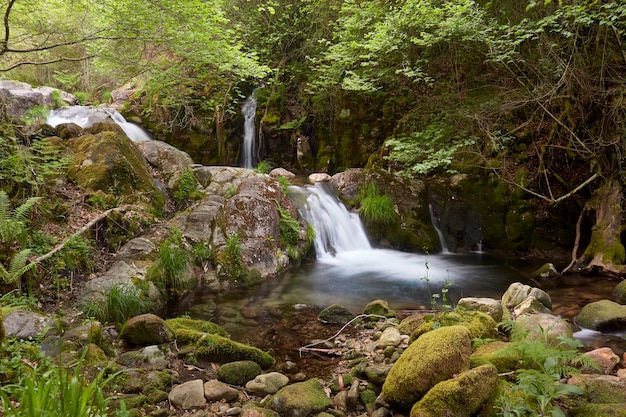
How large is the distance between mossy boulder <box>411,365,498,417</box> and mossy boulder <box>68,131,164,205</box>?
636 centimetres

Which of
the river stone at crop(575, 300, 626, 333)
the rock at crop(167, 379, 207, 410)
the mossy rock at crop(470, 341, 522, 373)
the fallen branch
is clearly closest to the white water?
the fallen branch

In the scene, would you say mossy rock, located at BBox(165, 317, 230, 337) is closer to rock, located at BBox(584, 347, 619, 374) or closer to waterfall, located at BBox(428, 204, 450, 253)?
rock, located at BBox(584, 347, 619, 374)

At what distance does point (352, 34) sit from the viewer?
10.9 meters

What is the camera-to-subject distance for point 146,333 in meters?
4.16

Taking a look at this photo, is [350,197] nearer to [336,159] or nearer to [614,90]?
[336,159]

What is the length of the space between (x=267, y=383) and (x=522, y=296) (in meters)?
3.85

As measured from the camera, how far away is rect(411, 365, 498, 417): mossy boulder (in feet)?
8.80

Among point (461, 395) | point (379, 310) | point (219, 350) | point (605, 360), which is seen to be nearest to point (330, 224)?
point (379, 310)

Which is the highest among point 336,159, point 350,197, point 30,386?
point 336,159

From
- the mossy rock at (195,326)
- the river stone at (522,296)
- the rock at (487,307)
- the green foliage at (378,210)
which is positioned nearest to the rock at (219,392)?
the mossy rock at (195,326)

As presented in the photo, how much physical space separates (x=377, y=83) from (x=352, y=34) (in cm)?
154

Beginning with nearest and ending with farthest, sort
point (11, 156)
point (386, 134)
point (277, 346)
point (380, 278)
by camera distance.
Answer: point (277, 346)
point (11, 156)
point (380, 278)
point (386, 134)

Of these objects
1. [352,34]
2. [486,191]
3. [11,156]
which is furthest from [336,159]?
[11,156]

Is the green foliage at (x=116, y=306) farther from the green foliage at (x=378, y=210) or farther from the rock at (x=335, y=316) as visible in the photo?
the green foliage at (x=378, y=210)
